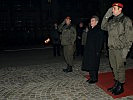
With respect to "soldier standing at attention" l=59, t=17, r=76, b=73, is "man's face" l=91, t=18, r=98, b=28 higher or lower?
higher

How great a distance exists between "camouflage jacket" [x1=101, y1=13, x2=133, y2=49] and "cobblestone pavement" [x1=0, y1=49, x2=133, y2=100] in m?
1.46

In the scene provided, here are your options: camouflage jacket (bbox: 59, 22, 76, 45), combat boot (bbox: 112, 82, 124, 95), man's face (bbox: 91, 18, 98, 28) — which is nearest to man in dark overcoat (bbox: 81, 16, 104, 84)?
man's face (bbox: 91, 18, 98, 28)

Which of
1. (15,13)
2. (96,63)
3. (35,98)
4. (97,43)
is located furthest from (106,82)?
(15,13)

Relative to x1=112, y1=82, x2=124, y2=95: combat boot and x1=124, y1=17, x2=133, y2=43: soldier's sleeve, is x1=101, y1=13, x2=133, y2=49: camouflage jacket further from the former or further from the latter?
x1=112, y1=82, x2=124, y2=95: combat boot

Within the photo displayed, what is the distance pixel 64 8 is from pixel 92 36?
24.4 meters

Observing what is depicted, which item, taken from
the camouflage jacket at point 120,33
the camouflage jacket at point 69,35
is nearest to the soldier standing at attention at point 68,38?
the camouflage jacket at point 69,35

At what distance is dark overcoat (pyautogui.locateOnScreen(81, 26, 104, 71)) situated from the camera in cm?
618

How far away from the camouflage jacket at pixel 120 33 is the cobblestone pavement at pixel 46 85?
1.46 meters

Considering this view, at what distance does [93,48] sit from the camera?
6.28 m

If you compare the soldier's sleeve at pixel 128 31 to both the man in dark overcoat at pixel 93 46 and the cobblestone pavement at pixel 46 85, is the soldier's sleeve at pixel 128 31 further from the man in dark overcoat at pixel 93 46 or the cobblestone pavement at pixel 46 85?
the cobblestone pavement at pixel 46 85

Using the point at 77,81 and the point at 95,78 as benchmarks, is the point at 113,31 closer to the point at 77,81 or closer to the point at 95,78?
the point at 95,78

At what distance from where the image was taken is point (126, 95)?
18.2 feet

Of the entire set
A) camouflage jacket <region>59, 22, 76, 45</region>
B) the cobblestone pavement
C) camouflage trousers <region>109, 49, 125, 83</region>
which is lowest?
the cobblestone pavement

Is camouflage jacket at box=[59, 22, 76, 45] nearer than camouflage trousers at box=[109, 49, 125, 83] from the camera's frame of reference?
No
